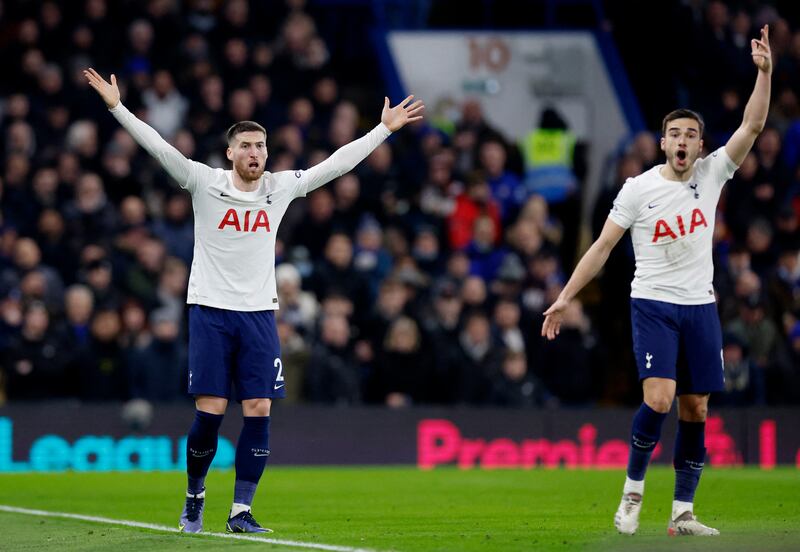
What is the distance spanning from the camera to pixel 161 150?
10.2 meters

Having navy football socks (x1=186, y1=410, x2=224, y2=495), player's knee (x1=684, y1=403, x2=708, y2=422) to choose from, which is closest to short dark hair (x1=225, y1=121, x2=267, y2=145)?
navy football socks (x1=186, y1=410, x2=224, y2=495)

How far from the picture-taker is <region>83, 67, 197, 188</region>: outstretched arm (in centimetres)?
1016

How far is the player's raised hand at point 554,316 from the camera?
10086 mm

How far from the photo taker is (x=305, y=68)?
22188mm

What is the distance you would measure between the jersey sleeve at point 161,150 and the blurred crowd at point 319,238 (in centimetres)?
751

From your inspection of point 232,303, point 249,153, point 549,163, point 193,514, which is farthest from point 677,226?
point 549,163

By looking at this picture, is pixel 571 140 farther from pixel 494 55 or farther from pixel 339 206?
pixel 339 206

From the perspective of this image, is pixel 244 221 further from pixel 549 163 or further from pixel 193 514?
pixel 549 163

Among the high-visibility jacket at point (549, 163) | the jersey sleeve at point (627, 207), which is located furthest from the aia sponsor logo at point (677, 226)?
the high-visibility jacket at point (549, 163)

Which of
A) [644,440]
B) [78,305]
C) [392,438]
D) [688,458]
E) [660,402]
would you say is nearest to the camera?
[660,402]

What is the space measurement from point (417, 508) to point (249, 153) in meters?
3.67

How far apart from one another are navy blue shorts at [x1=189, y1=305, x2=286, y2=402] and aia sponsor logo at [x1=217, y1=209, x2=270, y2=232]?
53 centimetres

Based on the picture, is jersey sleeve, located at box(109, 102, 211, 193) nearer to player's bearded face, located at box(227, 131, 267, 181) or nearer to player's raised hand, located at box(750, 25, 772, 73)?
player's bearded face, located at box(227, 131, 267, 181)

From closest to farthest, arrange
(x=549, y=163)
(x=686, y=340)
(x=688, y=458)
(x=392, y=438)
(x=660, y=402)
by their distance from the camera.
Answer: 1. (x=660, y=402)
2. (x=686, y=340)
3. (x=688, y=458)
4. (x=392, y=438)
5. (x=549, y=163)
